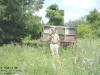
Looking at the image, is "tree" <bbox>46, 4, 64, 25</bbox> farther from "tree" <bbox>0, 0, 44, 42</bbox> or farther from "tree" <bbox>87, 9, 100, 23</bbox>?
"tree" <bbox>0, 0, 44, 42</bbox>

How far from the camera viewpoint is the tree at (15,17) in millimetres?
17109

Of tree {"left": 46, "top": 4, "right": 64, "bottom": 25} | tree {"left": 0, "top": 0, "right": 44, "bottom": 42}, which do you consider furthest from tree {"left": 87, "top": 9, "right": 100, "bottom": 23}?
tree {"left": 0, "top": 0, "right": 44, "bottom": 42}

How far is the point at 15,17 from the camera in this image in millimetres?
17641

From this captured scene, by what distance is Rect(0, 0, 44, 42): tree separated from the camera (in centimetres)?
1711

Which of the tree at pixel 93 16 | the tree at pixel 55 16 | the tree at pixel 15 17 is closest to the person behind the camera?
the tree at pixel 15 17

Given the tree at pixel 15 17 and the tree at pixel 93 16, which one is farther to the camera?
the tree at pixel 93 16

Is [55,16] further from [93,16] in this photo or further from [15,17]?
[15,17]

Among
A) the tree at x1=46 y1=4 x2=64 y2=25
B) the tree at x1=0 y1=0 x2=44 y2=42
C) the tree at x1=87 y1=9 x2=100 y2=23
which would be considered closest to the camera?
the tree at x1=0 y1=0 x2=44 y2=42

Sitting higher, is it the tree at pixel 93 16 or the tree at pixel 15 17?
the tree at pixel 93 16

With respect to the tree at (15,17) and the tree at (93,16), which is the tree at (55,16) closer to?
the tree at (93,16)

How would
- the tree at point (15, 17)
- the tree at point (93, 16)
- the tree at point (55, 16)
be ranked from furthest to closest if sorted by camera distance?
the tree at point (93, 16), the tree at point (55, 16), the tree at point (15, 17)

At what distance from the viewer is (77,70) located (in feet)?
10.8

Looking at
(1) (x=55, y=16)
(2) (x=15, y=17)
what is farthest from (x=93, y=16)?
(2) (x=15, y=17)

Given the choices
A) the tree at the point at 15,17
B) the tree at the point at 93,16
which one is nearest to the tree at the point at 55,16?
the tree at the point at 93,16
